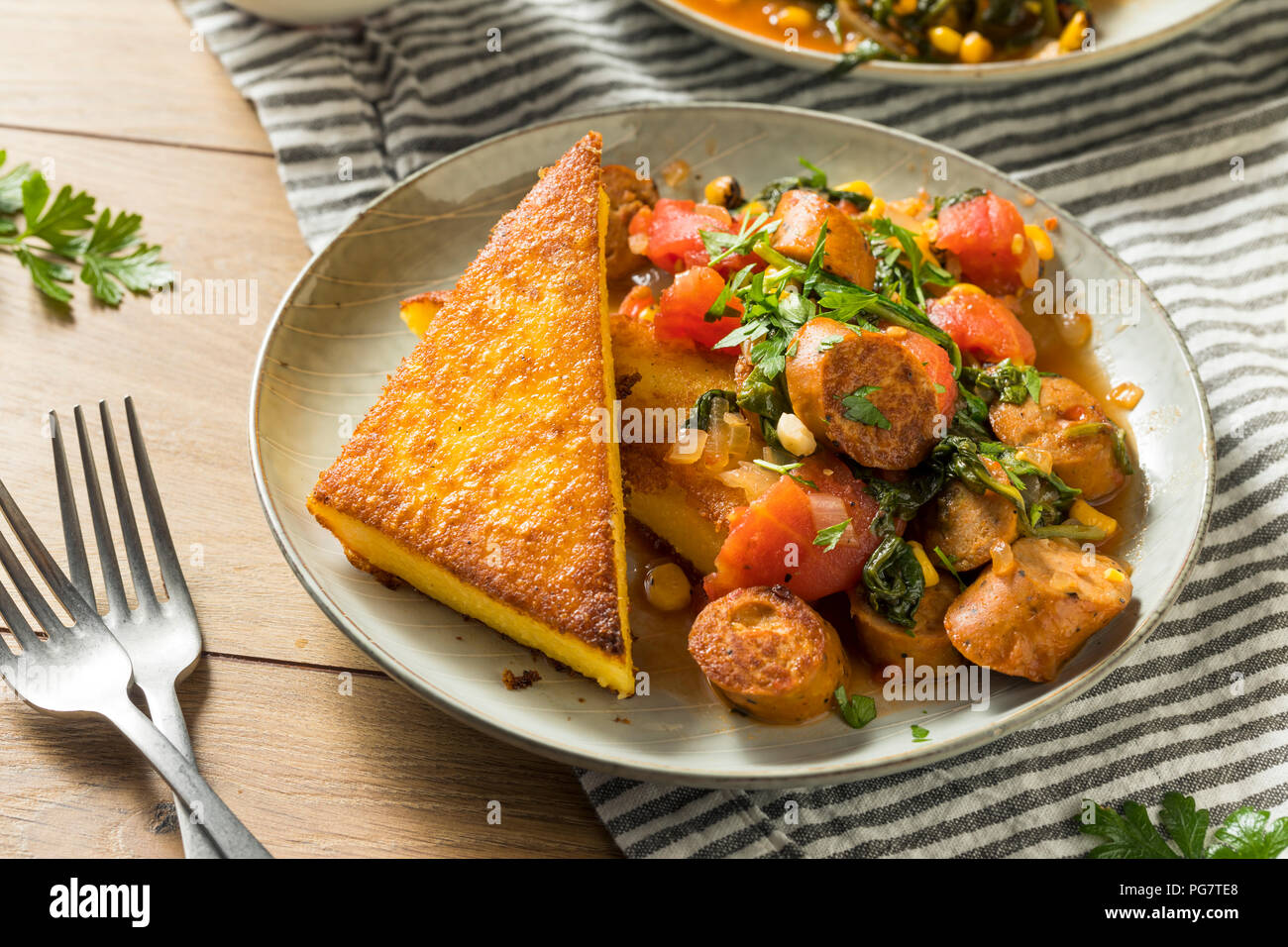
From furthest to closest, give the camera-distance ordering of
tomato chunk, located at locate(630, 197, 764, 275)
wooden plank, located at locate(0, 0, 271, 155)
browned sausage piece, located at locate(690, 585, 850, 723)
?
1. wooden plank, located at locate(0, 0, 271, 155)
2. tomato chunk, located at locate(630, 197, 764, 275)
3. browned sausage piece, located at locate(690, 585, 850, 723)

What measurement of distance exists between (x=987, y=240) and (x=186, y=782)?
128 inches

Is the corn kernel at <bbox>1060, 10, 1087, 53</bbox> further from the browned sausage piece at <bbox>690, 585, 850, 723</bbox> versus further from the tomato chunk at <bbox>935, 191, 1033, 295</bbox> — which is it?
the browned sausage piece at <bbox>690, 585, 850, 723</bbox>

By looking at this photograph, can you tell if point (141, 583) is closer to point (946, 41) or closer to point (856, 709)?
point (856, 709)

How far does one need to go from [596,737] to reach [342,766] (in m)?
0.84

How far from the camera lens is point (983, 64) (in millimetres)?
5191

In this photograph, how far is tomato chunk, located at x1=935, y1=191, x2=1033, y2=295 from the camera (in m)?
3.99

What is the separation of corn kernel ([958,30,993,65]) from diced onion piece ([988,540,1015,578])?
125 inches

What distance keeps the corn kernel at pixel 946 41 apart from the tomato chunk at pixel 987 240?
1.72 meters

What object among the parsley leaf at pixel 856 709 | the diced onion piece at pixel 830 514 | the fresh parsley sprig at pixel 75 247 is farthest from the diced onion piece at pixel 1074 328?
the fresh parsley sprig at pixel 75 247

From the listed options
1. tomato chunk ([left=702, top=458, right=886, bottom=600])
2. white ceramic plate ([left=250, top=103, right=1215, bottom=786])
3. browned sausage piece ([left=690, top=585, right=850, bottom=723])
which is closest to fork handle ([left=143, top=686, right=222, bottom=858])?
white ceramic plate ([left=250, top=103, right=1215, bottom=786])

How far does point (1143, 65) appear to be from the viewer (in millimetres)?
5664

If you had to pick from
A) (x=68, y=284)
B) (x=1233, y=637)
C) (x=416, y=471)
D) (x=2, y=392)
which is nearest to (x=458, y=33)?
(x=68, y=284)


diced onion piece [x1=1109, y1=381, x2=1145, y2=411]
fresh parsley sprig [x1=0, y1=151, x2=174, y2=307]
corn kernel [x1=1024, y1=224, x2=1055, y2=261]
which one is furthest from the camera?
fresh parsley sprig [x1=0, y1=151, x2=174, y2=307]
